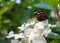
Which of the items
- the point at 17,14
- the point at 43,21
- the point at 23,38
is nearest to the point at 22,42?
the point at 23,38

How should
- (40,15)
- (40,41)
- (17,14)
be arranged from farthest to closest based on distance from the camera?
(17,14), (40,15), (40,41)

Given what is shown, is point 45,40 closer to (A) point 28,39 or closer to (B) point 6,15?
(A) point 28,39

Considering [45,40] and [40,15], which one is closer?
[45,40]

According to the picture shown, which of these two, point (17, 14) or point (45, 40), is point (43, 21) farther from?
point (17, 14)

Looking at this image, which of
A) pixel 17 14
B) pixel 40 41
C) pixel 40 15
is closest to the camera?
pixel 40 41

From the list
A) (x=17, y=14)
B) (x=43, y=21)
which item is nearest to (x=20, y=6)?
(x=17, y=14)

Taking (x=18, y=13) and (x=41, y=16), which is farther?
(x=18, y=13)

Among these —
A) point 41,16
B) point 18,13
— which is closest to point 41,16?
point 41,16

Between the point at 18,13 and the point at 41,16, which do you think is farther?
the point at 18,13

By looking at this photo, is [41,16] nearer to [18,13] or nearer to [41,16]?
[41,16]
